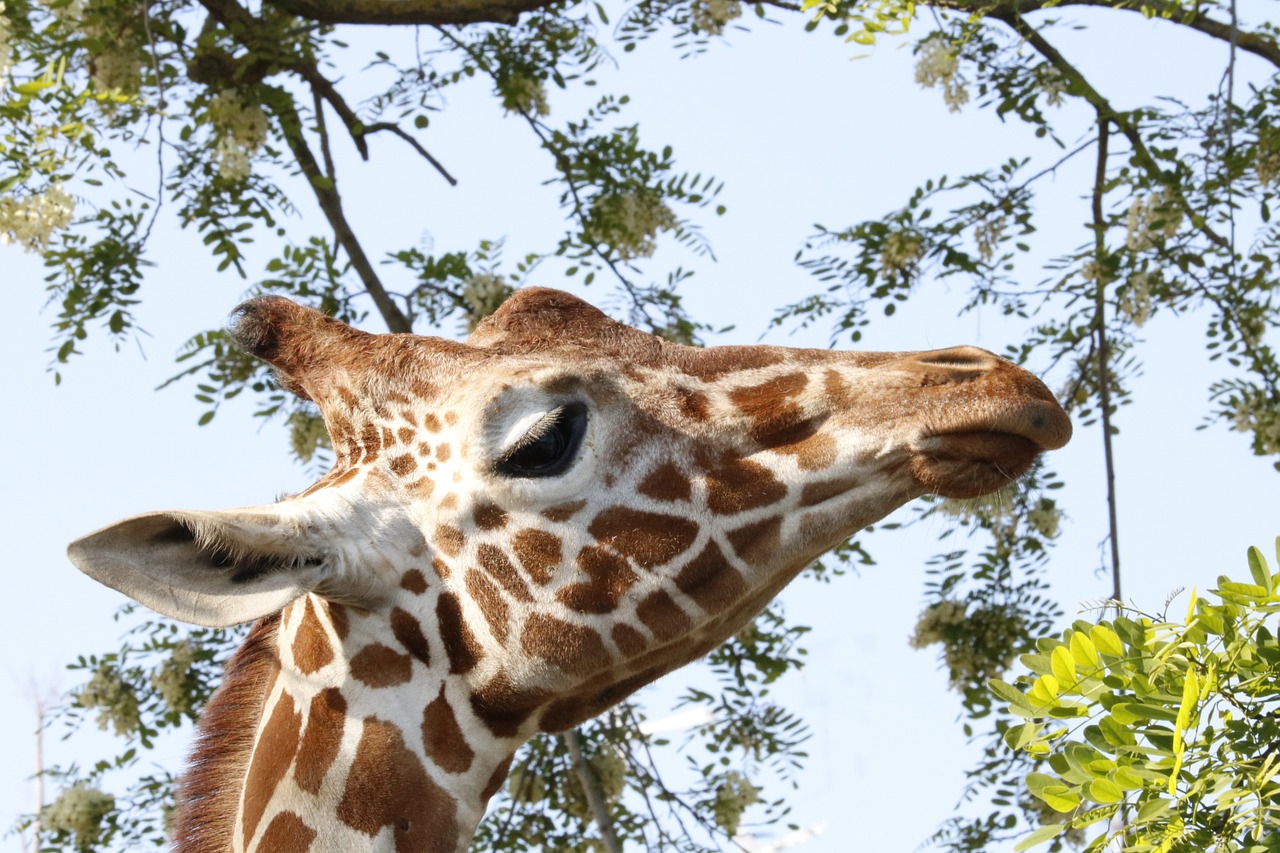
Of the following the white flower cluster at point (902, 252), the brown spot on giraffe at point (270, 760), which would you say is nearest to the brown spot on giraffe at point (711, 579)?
the brown spot on giraffe at point (270, 760)

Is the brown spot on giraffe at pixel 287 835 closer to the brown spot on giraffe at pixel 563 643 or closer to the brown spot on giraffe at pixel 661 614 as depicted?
the brown spot on giraffe at pixel 563 643

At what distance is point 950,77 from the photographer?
5.60 meters

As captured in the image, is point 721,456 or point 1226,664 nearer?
point 1226,664

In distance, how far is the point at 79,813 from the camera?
218 inches

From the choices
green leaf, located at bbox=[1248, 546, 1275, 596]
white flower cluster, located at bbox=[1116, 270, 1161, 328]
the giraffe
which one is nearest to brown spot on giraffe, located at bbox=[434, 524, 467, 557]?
the giraffe

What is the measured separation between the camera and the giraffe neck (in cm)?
231

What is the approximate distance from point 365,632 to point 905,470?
92 centimetres

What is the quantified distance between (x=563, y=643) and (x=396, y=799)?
1.17 feet

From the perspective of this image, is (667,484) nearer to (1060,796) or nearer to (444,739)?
(444,739)

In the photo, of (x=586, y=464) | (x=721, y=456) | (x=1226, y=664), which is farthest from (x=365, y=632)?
(x=1226, y=664)

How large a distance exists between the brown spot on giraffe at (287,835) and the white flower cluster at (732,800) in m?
3.36

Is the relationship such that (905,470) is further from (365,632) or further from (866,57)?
(866,57)

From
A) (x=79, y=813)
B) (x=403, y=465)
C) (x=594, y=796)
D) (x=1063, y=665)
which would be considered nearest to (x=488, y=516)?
(x=403, y=465)

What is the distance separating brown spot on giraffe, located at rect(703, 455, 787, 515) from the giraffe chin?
236 mm
